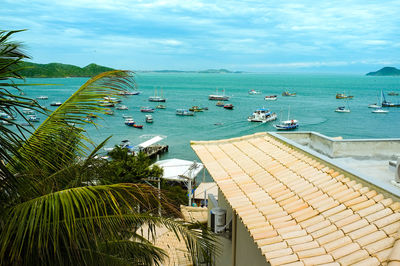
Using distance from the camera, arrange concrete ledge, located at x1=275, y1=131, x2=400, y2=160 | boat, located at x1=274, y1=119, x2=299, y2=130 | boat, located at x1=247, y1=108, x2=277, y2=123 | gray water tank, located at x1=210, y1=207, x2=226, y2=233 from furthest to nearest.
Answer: boat, located at x1=247, y1=108, x2=277, y2=123 < boat, located at x1=274, y1=119, x2=299, y2=130 < concrete ledge, located at x1=275, y1=131, x2=400, y2=160 < gray water tank, located at x1=210, y1=207, x2=226, y2=233

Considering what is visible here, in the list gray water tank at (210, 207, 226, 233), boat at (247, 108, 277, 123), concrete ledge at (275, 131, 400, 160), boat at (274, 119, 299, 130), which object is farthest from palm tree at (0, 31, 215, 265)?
boat at (247, 108, 277, 123)

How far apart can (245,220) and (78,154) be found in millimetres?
2689

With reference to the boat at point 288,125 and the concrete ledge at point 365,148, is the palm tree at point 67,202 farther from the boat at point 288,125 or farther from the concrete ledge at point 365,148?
the boat at point 288,125

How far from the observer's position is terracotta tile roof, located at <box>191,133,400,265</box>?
11.2ft

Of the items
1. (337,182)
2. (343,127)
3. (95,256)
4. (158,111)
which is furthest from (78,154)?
(158,111)

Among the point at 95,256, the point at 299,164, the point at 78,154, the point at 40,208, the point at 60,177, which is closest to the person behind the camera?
the point at 40,208

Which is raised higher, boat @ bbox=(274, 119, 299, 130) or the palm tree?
the palm tree

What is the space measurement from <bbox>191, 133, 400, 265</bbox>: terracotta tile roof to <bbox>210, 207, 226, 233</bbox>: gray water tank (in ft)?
2.57

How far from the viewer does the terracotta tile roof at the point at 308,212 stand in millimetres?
3410

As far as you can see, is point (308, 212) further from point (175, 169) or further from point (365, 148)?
point (175, 169)

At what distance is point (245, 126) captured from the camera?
66875 millimetres

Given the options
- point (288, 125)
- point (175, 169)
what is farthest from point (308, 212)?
point (288, 125)

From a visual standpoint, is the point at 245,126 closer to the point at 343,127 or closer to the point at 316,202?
the point at 343,127

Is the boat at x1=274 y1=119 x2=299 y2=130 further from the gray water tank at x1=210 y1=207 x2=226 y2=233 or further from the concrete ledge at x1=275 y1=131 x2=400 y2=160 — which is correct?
the gray water tank at x1=210 y1=207 x2=226 y2=233
